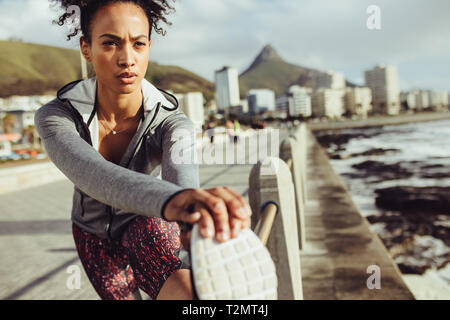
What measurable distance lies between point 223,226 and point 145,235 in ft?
1.81

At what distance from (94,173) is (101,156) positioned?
7 centimetres

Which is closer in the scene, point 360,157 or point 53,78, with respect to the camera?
point 360,157

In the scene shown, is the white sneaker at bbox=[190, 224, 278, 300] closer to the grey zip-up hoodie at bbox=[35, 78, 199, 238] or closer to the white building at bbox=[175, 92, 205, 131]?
the grey zip-up hoodie at bbox=[35, 78, 199, 238]

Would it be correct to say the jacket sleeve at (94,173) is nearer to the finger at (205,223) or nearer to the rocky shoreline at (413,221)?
the finger at (205,223)

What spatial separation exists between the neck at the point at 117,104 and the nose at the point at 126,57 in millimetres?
140

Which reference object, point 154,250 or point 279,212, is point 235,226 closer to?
point 154,250

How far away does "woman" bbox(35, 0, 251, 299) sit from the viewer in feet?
2.81

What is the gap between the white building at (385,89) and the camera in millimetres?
164250

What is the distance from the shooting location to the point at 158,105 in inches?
47.9

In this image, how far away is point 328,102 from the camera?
565ft

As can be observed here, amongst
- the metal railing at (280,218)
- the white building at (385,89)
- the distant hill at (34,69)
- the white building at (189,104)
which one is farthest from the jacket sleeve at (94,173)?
the white building at (385,89)

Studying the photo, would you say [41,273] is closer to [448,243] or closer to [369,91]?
[448,243]
